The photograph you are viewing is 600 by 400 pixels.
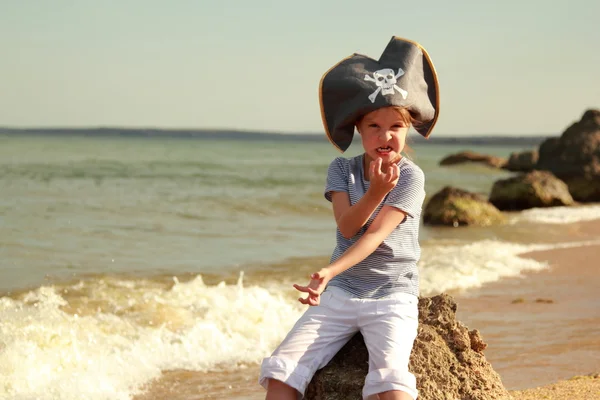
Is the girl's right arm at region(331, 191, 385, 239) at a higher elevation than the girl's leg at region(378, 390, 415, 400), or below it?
higher

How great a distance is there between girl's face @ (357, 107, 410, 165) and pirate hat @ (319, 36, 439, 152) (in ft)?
0.16

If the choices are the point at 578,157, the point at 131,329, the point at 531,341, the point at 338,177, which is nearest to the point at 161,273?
the point at 131,329

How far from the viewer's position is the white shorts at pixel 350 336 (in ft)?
10.5

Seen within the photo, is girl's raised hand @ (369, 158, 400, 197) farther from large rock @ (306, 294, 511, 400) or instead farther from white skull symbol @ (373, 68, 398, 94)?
large rock @ (306, 294, 511, 400)

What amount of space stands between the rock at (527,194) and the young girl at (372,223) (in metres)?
15.8

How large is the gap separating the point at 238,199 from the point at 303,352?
15254 mm

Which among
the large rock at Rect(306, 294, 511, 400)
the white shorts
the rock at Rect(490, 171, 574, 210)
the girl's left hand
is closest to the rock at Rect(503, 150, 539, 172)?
the rock at Rect(490, 171, 574, 210)

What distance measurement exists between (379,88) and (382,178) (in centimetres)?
43

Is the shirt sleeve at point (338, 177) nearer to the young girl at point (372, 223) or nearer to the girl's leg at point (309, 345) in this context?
the young girl at point (372, 223)

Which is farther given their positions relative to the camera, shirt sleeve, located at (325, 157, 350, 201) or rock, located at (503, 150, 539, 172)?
rock, located at (503, 150, 539, 172)

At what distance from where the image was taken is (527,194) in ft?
61.1

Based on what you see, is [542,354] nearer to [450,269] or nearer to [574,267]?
[450,269]

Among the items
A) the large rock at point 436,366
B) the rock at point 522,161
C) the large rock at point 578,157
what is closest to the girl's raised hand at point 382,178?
the large rock at point 436,366

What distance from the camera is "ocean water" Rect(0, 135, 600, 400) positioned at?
19.3 feet
